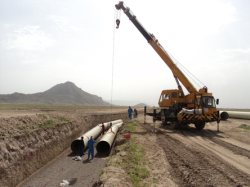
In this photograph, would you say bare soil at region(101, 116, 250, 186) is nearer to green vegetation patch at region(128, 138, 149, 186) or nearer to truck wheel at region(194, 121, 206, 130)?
green vegetation patch at region(128, 138, 149, 186)

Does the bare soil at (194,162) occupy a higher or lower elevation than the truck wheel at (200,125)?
lower

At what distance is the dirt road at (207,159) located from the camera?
1341cm

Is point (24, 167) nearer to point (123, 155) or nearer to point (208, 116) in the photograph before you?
point (123, 155)

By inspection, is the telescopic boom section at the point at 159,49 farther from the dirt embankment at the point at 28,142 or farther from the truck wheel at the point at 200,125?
the dirt embankment at the point at 28,142

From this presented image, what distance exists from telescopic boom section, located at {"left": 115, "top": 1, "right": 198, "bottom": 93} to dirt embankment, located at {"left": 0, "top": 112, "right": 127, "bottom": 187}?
11.4m

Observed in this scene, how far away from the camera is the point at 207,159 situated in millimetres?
16812

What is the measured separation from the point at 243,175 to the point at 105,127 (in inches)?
909

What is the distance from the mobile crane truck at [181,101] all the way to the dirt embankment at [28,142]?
1013 centimetres

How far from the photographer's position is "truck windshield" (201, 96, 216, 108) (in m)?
29.4

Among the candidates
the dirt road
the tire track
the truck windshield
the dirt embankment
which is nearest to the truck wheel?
the truck windshield

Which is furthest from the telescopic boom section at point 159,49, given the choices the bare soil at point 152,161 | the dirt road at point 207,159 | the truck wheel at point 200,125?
the dirt road at point 207,159

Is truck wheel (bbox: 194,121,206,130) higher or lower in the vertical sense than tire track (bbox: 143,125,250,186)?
higher

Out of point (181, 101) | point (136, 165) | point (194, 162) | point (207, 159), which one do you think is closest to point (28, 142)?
point (136, 165)

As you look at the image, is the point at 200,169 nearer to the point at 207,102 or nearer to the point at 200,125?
the point at 207,102
